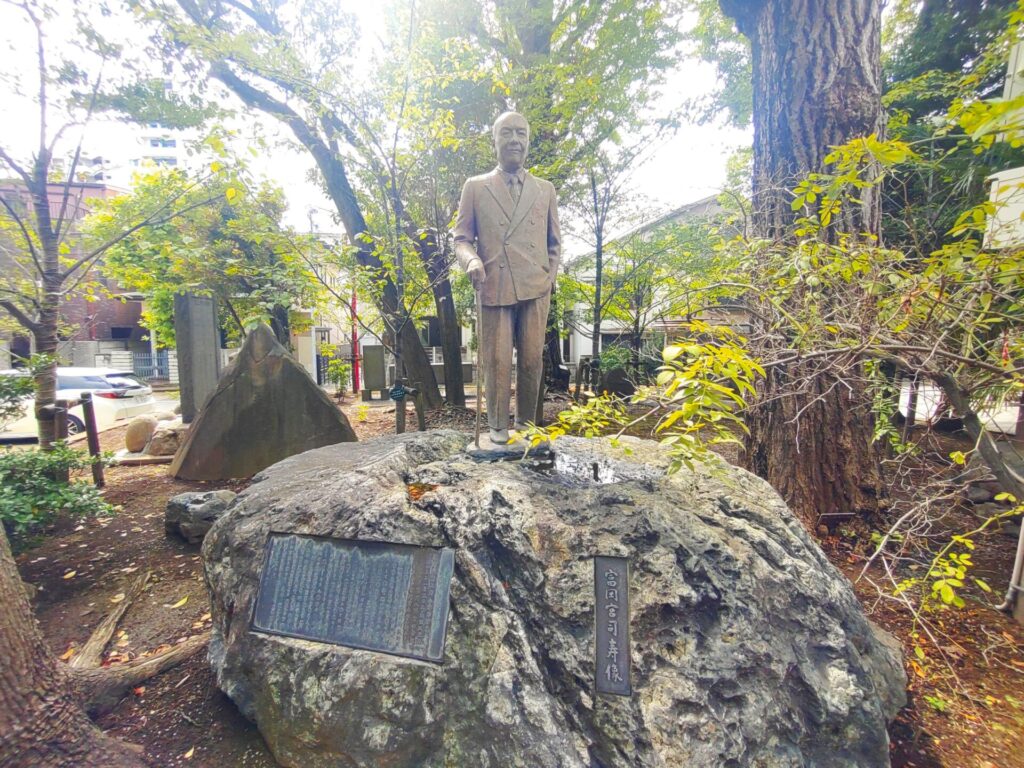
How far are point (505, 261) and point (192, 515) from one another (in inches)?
149

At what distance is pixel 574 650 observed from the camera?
205 cm

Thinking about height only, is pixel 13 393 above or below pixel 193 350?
below

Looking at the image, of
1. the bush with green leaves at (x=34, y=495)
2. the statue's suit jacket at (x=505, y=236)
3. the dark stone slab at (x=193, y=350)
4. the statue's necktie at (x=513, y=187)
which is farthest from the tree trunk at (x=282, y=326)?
the statue's necktie at (x=513, y=187)

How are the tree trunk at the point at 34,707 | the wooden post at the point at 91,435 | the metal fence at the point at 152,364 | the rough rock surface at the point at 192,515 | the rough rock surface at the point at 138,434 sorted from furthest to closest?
the metal fence at the point at 152,364
the rough rock surface at the point at 138,434
the wooden post at the point at 91,435
the rough rock surface at the point at 192,515
the tree trunk at the point at 34,707

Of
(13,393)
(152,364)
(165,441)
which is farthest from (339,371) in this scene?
(152,364)

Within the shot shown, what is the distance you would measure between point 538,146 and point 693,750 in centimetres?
916

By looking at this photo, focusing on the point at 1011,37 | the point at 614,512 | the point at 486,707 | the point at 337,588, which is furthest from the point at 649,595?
the point at 1011,37

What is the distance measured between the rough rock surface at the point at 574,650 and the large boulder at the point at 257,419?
3.93 m

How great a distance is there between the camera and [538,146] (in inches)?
347

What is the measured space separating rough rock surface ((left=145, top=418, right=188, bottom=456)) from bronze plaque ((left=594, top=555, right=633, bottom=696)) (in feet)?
25.1

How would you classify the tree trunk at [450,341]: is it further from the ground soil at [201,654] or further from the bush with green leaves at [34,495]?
the bush with green leaves at [34,495]

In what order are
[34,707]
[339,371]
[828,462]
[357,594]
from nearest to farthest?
1. [34,707]
2. [357,594]
3. [828,462]
4. [339,371]

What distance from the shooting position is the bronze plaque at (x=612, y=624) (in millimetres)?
1992

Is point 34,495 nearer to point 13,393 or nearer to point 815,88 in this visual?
point 13,393
